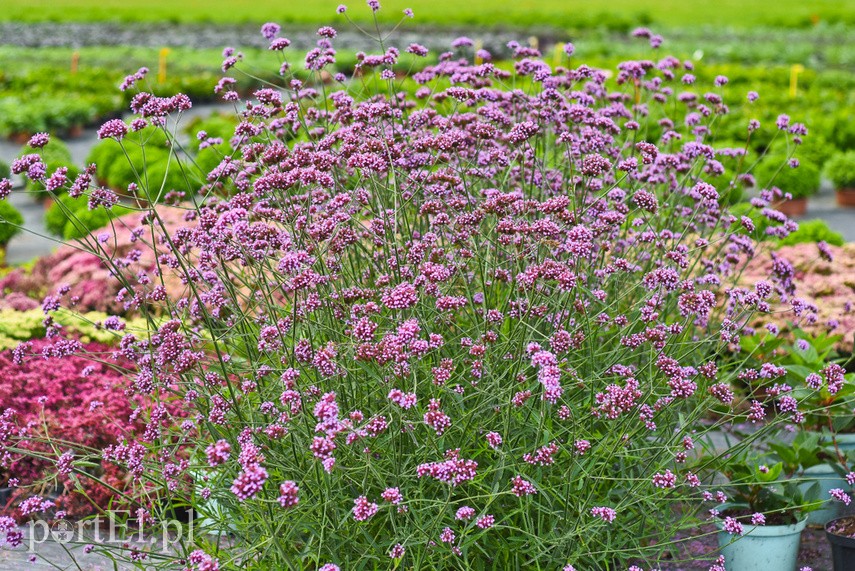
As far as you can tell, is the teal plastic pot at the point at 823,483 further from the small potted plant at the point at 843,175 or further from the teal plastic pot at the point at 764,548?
the small potted plant at the point at 843,175

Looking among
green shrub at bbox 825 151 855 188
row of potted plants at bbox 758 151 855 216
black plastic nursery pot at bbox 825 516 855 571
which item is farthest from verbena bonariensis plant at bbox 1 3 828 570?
green shrub at bbox 825 151 855 188

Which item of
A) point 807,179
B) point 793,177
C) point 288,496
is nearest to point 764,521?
point 288,496

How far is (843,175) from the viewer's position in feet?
40.2

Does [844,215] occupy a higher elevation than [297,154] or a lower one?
lower

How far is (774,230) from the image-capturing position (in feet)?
16.4

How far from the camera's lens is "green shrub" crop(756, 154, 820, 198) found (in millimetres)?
11406

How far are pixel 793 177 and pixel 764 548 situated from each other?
8.73 metres

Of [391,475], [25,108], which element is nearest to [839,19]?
[25,108]

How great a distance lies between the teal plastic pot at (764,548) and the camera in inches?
159

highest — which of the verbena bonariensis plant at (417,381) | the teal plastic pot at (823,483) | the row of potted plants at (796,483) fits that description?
Answer: the verbena bonariensis plant at (417,381)

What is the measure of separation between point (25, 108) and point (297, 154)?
16586 millimetres

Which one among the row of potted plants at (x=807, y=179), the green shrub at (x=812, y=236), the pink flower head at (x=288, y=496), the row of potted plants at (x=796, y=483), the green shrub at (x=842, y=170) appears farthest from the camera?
the green shrub at (x=842, y=170)

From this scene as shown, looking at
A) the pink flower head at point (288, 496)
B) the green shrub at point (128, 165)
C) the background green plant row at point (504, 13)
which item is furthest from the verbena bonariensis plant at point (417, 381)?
the background green plant row at point (504, 13)

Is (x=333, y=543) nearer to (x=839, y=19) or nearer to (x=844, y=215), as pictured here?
(x=844, y=215)
